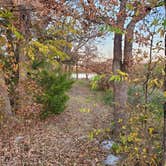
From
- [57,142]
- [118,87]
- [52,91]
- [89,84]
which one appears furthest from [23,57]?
[89,84]

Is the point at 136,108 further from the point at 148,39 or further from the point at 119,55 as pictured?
the point at 119,55

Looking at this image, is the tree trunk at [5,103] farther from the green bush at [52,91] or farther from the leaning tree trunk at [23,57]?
the green bush at [52,91]

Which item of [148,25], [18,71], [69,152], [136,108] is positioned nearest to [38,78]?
[18,71]

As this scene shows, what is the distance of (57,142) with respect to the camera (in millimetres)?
4148

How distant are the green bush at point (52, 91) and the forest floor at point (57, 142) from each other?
0.26 metres

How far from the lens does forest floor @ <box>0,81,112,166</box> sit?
3438 mm

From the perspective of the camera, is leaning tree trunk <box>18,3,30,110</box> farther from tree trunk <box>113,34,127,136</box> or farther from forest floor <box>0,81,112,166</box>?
tree trunk <box>113,34,127,136</box>

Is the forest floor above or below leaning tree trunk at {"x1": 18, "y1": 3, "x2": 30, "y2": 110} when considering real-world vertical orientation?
below

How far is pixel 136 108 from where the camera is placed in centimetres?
256

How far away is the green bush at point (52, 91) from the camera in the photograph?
5340mm

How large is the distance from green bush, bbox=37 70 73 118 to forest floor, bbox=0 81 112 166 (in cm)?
26

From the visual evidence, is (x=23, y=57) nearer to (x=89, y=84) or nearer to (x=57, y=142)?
(x=57, y=142)

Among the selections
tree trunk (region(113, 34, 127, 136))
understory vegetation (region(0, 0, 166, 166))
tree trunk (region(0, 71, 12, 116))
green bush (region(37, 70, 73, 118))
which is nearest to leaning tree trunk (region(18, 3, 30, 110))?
understory vegetation (region(0, 0, 166, 166))

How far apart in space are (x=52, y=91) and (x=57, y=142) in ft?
5.30
